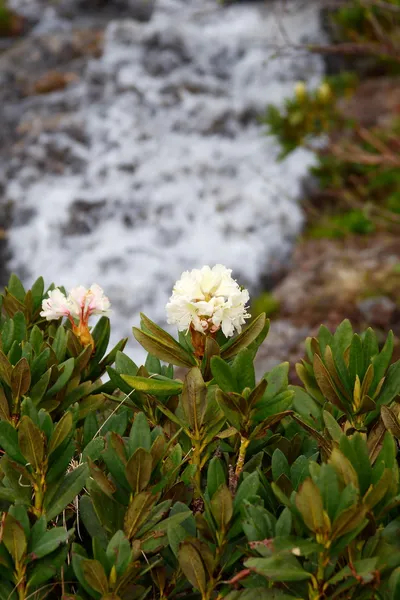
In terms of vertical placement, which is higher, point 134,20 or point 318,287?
point 134,20

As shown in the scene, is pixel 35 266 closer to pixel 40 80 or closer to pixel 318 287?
pixel 318 287

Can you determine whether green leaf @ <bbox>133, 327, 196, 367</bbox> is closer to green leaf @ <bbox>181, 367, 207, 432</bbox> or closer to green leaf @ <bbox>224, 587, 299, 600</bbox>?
green leaf @ <bbox>181, 367, 207, 432</bbox>

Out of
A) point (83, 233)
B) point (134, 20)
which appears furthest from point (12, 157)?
point (134, 20)

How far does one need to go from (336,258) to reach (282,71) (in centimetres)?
257

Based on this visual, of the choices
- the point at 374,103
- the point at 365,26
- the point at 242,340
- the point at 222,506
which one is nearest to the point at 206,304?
the point at 242,340

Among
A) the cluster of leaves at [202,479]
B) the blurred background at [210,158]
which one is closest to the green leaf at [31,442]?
the cluster of leaves at [202,479]

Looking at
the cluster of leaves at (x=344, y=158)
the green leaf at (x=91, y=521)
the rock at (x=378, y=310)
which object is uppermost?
the green leaf at (x=91, y=521)

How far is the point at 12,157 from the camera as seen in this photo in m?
4.93

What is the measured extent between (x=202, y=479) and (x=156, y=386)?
19 centimetres

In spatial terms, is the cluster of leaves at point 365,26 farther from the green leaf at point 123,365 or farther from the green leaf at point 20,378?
the green leaf at point 20,378

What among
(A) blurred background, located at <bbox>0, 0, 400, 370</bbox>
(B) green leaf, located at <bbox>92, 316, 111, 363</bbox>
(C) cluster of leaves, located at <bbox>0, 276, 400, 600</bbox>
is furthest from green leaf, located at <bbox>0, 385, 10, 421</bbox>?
(A) blurred background, located at <bbox>0, 0, 400, 370</bbox>

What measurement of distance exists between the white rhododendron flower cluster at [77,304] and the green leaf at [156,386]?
0.94 ft

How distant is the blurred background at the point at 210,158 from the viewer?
3.95 meters

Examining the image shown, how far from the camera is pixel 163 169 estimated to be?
4.95 m
